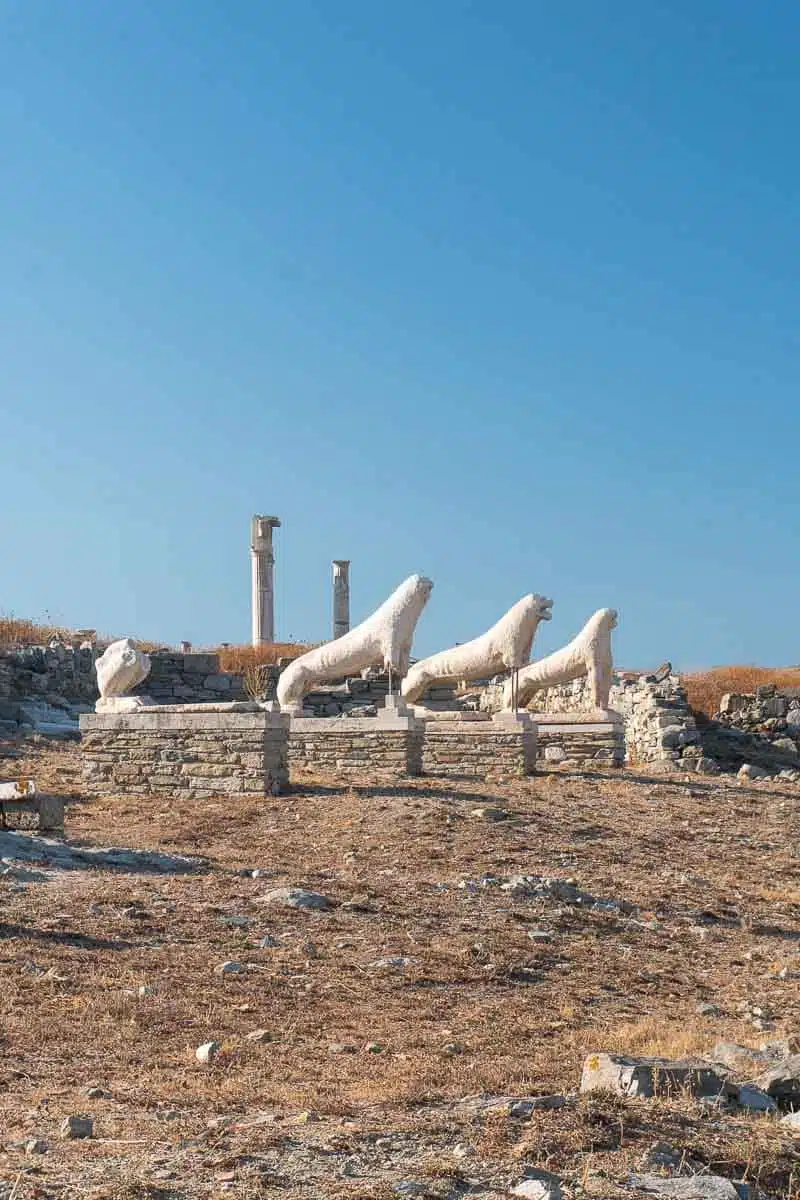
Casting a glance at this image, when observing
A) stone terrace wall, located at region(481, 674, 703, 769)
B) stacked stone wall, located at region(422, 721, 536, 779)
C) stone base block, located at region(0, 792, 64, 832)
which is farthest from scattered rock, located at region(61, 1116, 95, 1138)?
stone terrace wall, located at region(481, 674, 703, 769)

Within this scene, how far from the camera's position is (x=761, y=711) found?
2716 centimetres

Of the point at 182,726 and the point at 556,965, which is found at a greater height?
the point at 182,726

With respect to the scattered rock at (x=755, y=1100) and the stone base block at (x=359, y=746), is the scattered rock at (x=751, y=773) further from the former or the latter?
the scattered rock at (x=755, y=1100)

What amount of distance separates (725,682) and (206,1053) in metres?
26.5

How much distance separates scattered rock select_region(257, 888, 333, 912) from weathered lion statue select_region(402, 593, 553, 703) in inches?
350

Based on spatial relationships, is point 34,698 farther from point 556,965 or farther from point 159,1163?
point 159,1163

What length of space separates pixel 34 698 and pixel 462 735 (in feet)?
29.3

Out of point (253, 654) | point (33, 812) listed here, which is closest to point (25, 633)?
point (253, 654)

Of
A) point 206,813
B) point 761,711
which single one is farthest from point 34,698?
point 761,711

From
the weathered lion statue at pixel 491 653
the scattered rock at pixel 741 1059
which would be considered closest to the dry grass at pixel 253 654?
the weathered lion statue at pixel 491 653

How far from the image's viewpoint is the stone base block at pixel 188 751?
1579 cm

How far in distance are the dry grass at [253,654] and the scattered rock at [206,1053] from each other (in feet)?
69.0

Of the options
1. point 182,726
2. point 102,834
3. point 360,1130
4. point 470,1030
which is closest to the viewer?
point 360,1130

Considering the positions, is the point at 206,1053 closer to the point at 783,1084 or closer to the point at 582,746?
the point at 783,1084
